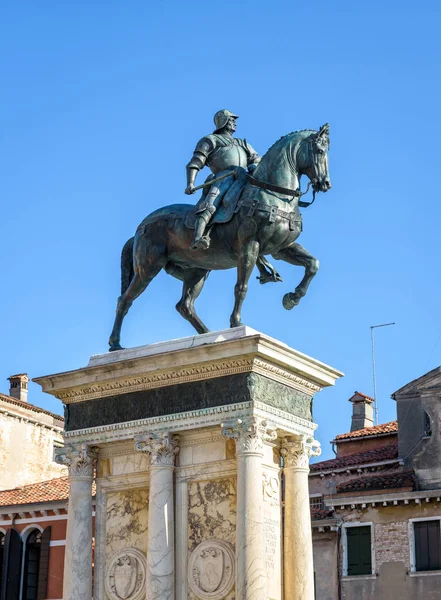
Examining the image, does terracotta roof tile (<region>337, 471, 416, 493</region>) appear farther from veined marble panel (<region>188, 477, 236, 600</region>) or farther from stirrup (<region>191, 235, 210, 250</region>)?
stirrup (<region>191, 235, 210, 250</region>)

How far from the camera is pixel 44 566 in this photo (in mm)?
36531

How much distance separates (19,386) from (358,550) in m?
17.8

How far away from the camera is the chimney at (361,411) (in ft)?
146

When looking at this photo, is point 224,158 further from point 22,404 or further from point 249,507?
point 22,404

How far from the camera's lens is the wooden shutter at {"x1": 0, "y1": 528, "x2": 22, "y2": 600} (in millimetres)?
36928

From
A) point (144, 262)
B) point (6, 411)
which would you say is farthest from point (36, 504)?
point (144, 262)

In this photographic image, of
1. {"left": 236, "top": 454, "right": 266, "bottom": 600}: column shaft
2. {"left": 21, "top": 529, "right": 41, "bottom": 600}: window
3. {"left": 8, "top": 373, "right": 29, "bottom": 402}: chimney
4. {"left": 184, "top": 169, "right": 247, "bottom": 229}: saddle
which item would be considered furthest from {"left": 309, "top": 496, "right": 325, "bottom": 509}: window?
{"left": 236, "top": 454, "right": 266, "bottom": 600}: column shaft

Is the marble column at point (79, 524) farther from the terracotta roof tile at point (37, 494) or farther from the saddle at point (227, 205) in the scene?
the terracotta roof tile at point (37, 494)

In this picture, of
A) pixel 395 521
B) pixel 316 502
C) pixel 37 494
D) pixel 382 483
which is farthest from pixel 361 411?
pixel 37 494

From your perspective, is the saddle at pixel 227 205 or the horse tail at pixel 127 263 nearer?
the saddle at pixel 227 205

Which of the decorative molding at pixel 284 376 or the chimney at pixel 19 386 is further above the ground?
the chimney at pixel 19 386

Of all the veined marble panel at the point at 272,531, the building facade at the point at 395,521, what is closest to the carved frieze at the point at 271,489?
the veined marble panel at the point at 272,531

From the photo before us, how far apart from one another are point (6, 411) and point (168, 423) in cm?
2760

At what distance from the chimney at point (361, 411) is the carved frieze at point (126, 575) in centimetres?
2785
